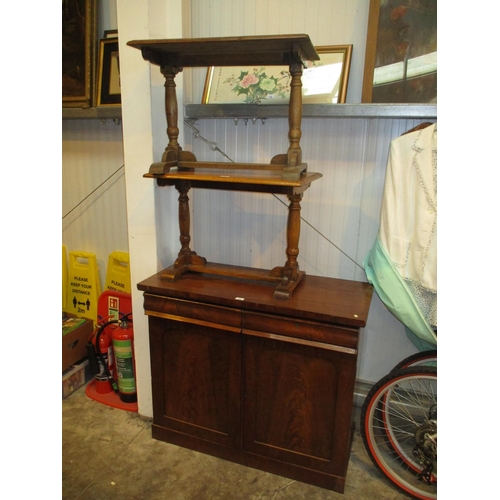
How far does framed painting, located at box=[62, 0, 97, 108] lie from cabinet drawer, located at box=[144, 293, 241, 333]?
52.0 inches

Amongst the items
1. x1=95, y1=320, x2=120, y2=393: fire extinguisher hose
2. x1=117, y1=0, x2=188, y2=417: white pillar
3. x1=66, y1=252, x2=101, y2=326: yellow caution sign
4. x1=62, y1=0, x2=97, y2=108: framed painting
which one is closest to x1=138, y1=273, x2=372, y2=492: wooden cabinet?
x1=117, y1=0, x2=188, y2=417: white pillar

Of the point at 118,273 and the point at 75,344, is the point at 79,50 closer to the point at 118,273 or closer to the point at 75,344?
the point at 118,273

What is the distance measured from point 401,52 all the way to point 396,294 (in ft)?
3.41

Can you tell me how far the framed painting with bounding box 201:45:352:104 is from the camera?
6.01ft

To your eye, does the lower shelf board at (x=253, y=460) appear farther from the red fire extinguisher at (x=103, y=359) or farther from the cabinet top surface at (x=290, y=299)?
the cabinet top surface at (x=290, y=299)

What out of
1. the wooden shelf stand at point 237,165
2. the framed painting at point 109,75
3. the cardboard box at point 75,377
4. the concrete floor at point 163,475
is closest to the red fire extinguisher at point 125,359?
the concrete floor at point 163,475

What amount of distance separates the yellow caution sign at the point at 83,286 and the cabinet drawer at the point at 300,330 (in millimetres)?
1478

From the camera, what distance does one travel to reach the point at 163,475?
189 cm

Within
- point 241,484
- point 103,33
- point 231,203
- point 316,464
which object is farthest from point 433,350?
point 103,33

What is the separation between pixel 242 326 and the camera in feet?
5.71

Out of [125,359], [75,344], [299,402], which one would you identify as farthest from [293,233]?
[75,344]

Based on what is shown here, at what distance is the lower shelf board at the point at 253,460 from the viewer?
1.80 m

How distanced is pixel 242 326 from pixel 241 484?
75 cm

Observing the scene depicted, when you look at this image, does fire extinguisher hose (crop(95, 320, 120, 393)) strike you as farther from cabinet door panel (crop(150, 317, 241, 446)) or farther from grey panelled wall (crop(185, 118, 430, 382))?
grey panelled wall (crop(185, 118, 430, 382))
